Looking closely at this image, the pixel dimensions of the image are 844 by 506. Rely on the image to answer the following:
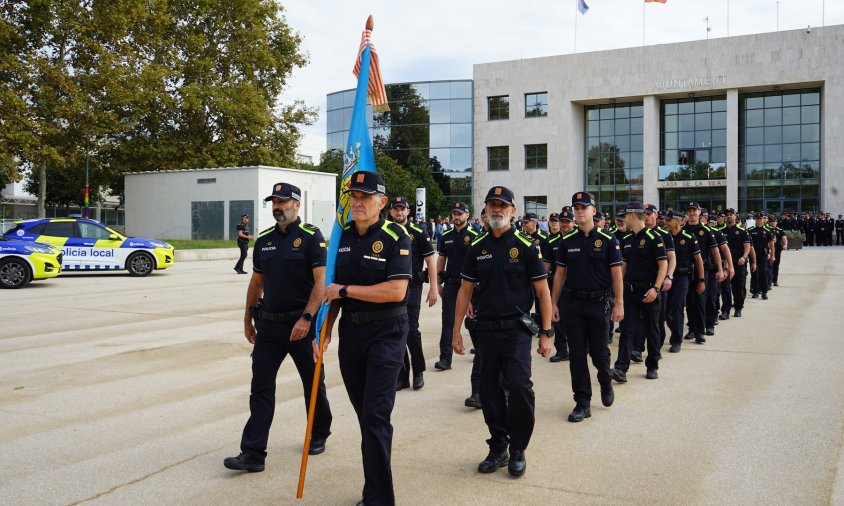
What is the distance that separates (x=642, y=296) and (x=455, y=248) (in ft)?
7.26

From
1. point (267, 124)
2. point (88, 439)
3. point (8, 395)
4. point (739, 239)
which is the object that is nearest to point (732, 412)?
point (88, 439)

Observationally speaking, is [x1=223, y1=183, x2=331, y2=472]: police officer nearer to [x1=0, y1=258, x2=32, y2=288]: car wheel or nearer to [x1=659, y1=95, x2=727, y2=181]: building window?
[x1=0, y1=258, x2=32, y2=288]: car wheel

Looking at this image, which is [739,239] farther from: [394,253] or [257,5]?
[257,5]

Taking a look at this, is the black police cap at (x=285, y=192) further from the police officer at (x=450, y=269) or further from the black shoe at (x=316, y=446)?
the police officer at (x=450, y=269)

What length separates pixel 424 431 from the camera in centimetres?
593

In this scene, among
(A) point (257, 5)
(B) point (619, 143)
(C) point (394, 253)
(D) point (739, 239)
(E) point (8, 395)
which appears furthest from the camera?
(B) point (619, 143)

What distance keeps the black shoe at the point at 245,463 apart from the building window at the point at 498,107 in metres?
51.3

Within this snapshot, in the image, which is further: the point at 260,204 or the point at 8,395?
the point at 260,204

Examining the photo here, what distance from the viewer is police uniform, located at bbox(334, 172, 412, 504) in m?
4.25

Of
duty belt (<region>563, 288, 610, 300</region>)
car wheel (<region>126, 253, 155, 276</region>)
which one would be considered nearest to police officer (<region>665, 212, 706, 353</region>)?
duty belt (<region>563, 288, 610, 300</region>)

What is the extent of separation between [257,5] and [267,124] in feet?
21.9

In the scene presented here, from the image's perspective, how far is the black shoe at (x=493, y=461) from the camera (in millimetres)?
4980

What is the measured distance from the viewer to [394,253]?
4.43 m

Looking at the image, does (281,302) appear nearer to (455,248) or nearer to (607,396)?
(607,396)
